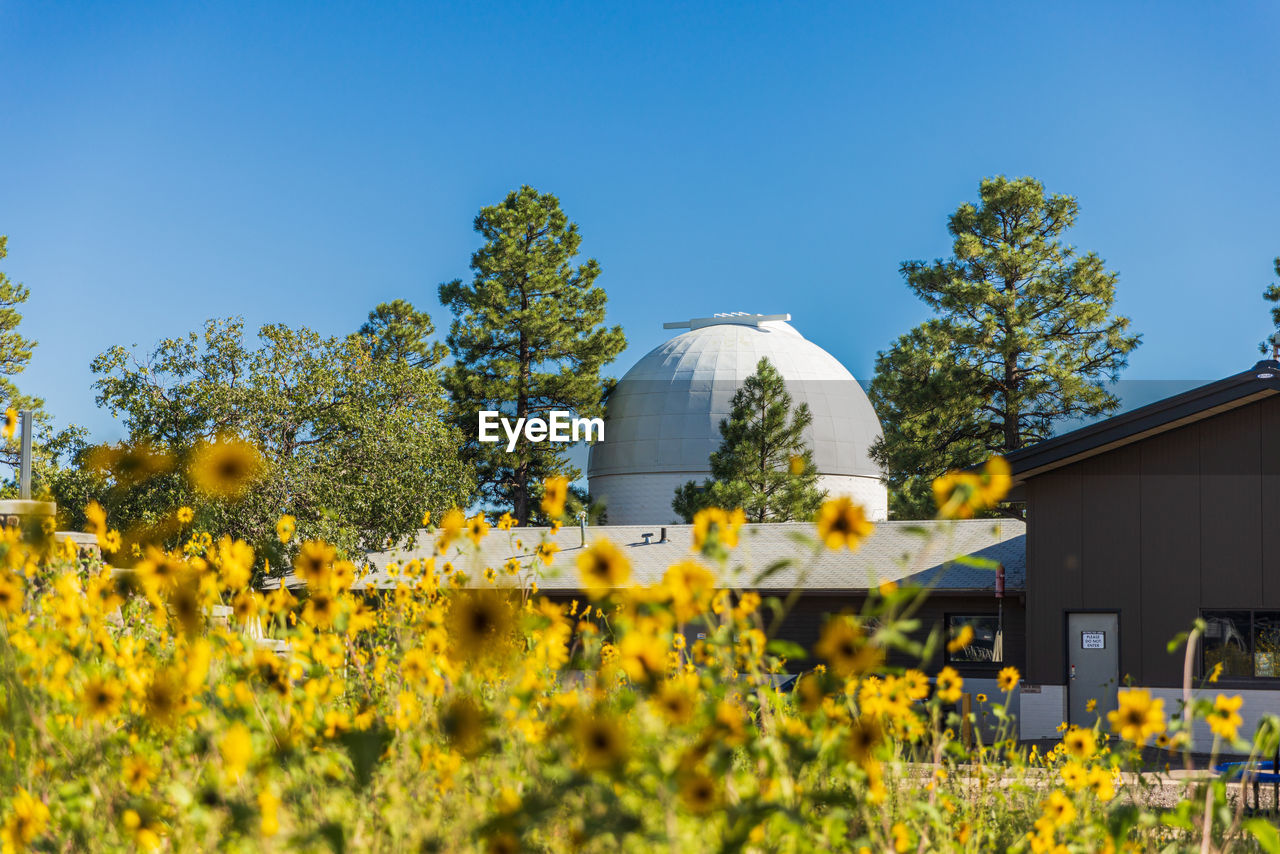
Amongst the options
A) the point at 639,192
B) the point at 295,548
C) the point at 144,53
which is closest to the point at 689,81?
the point at 639,192

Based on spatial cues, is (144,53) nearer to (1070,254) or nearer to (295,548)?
(295,548)

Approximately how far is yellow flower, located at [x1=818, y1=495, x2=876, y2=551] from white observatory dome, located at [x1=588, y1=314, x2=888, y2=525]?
29704 millimetres

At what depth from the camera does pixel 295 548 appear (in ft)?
63.1

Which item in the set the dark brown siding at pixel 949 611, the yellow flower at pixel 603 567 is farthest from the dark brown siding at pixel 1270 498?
the yellow flower at pixel 603 567

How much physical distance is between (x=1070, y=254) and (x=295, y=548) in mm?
20093

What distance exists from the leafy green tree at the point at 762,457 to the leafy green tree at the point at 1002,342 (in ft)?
8.13

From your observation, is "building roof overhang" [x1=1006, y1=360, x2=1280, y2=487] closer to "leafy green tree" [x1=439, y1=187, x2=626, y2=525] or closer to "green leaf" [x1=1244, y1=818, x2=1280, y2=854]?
"green leaf" [x1=1244, y1=818, x2=1280, y2=854]

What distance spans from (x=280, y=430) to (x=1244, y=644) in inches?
617

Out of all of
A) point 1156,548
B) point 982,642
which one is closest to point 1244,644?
point 1156,548

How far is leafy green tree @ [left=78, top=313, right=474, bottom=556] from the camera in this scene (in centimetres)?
1908

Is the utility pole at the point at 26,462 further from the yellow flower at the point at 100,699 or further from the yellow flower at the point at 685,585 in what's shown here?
the yellow flower at the point at 685,585

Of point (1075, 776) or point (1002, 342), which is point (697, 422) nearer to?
point (1002, 342)

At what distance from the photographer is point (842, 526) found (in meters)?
2.00

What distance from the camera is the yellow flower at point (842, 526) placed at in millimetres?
1983
